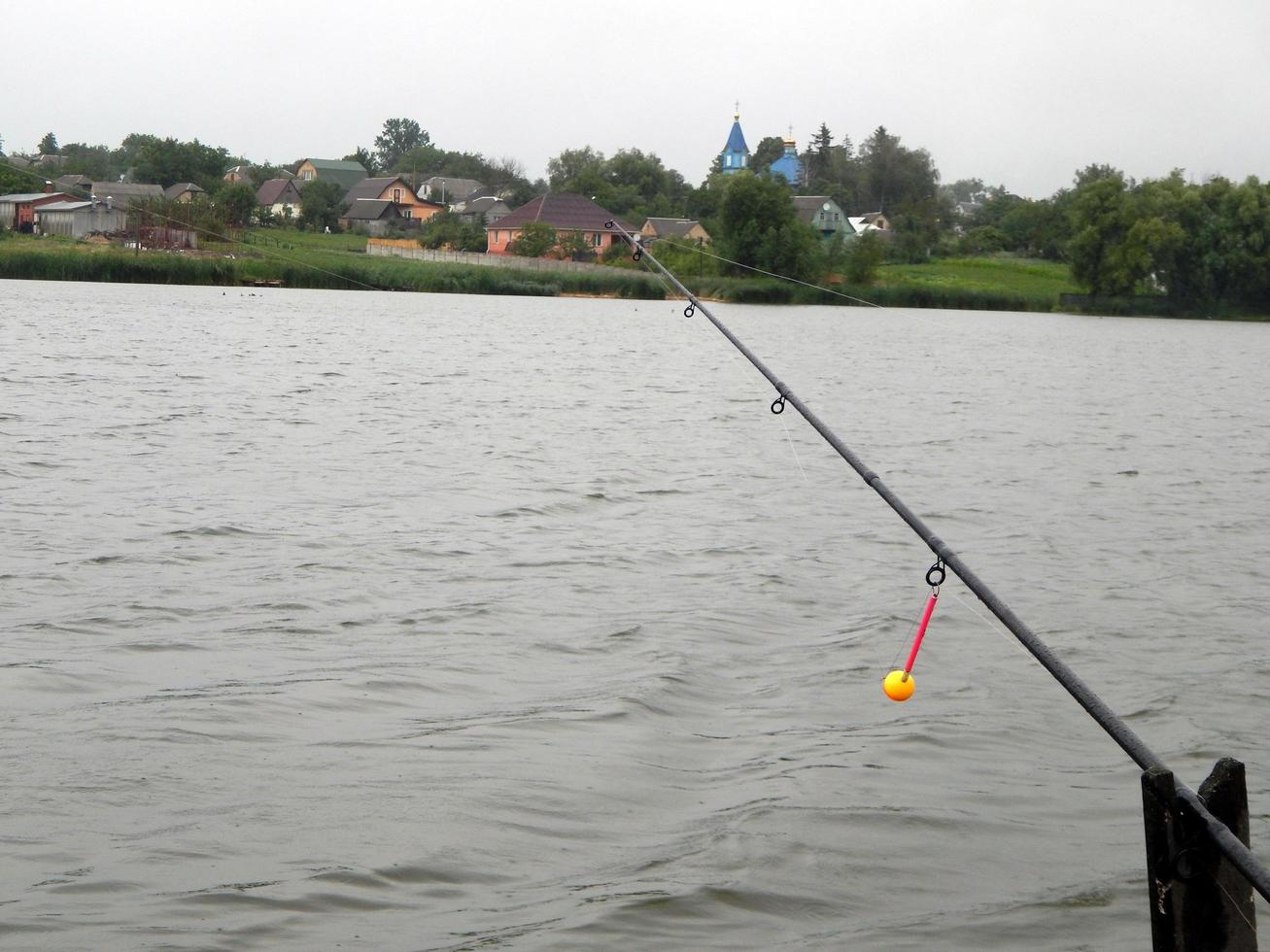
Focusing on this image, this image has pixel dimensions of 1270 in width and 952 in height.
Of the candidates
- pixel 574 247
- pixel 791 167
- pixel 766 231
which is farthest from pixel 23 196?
pixel 791 167

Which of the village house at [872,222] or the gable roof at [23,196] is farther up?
the village house at [872,222]

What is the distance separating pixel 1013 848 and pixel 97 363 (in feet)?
62.6

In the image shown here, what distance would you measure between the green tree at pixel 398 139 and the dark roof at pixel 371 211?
246 ft

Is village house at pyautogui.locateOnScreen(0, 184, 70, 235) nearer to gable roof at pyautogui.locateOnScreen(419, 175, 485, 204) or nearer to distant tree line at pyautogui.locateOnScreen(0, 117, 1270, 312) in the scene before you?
distant tree line at pyautogui.locateOnScreen(0, 117, 1270, 312)

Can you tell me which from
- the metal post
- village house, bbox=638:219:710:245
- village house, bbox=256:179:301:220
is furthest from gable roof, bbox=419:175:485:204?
the metal post

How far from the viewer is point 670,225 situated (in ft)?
282

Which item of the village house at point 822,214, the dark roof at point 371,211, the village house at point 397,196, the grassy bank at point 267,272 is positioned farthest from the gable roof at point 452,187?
the grassy bank at point 267,272

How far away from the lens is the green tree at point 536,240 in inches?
2530

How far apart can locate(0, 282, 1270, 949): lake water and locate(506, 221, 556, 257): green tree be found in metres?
49.0

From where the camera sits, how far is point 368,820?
4770mm

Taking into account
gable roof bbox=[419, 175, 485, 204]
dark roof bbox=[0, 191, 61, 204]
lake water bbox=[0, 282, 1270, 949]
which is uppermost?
gable roof bbox=[419, 175, 485, 204]

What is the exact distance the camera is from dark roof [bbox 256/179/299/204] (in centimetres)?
9131

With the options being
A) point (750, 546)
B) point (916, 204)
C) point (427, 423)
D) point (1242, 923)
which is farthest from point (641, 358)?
point (916, 204)

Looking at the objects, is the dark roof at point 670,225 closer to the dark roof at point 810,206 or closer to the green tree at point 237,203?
the dark roof at point 810,206
